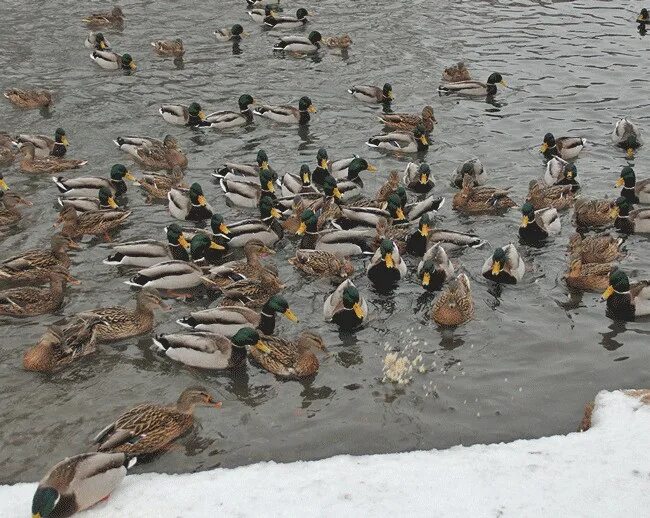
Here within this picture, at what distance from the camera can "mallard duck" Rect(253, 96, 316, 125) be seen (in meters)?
16.5

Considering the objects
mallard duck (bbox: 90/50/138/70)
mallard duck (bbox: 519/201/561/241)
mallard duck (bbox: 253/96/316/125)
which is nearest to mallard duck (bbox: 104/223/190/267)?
mallard duck (bbox: 519/201/561/241)

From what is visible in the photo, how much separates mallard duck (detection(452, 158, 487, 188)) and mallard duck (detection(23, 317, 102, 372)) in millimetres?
6749

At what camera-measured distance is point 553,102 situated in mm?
17344

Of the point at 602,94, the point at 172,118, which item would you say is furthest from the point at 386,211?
the point at 602,94

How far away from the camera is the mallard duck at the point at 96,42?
19703 mm

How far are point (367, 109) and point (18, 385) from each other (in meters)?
10.2

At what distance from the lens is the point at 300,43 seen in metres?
20.2

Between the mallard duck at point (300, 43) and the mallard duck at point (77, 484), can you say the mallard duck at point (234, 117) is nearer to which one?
the mallard duck at point (300, 43)

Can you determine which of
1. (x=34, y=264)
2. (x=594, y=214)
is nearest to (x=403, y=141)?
(x=594, y=214)

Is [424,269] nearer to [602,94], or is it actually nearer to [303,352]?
[303,352]

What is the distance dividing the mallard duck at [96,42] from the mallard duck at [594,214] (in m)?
12.4

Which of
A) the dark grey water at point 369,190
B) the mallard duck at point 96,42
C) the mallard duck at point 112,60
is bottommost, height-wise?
the dark grey water at point 369,190

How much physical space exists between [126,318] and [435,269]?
13.3 feet

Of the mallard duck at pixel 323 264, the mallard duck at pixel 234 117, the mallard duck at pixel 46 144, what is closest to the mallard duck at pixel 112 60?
the mallard duck at pixel 234 117
